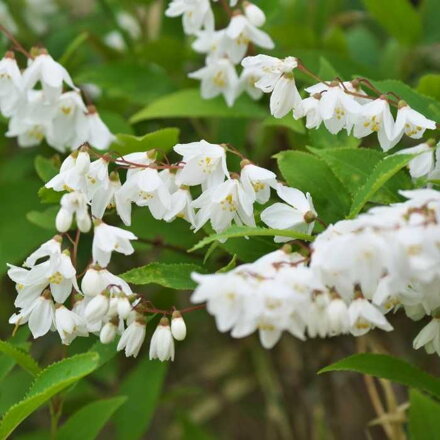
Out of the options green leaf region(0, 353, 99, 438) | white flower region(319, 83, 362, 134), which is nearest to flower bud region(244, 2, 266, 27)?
white flower region(319, 83, 362, 134)

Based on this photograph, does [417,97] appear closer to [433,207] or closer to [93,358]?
[433,207]

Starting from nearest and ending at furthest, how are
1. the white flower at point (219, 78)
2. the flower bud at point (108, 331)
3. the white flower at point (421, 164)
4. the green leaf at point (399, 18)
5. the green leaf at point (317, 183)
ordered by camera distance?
the flower bud at point (108, 331) < the white flower at point (421, 164) < the green leaf at point (317, 183) < the white flower at point (219, 78) < the green leaf at point (399, 18)

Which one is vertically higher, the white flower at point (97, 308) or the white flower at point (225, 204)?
the white flower at point (225, 204)

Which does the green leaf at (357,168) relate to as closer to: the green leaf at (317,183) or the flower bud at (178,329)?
the green leaf at (317,183)

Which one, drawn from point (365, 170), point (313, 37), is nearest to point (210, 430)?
point (313, 37)

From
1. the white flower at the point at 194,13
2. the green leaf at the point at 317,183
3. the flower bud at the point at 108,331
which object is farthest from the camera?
the white flower at the point at 194,13

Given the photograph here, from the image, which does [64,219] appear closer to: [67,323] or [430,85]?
[67,323]

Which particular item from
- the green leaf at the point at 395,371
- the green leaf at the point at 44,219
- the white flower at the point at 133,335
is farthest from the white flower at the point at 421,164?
the green leaf at the point at 44,219

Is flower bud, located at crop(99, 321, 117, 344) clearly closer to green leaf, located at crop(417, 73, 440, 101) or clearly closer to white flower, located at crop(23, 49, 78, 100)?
white flower, located at crop(23, 49, 78, 100)
